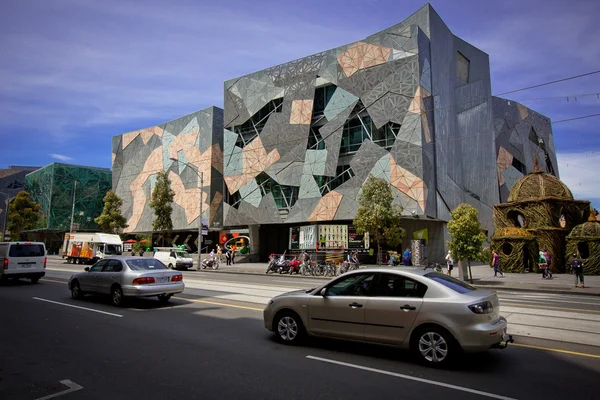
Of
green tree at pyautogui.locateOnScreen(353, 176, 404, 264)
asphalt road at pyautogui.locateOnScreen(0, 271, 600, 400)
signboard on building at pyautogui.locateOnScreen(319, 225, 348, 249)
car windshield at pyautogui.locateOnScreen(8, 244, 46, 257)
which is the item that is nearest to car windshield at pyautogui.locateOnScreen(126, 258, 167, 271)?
asphalt road at pyautogui.locateOnScreen(0, 271, 600, 400)

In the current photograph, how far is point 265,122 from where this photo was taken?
44.3 m

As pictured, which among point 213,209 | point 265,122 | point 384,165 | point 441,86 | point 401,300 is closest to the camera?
point 401,300

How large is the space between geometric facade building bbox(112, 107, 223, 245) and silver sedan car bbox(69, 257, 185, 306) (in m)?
33.0

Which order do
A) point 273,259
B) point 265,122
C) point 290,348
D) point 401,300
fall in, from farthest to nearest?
point 265,122
point 273,259
point 290,348
point 401,300

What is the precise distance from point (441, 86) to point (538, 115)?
3455 cm

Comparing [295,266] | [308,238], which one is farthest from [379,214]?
[308,238]

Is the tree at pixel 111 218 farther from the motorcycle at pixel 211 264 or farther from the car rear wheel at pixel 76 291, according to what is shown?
the car rear wheel at pixel 76 291

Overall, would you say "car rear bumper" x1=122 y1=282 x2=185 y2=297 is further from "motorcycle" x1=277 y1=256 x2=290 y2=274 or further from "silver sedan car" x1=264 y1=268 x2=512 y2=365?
"motorcycle" x1=277 y1=256 x2=290 y2=274

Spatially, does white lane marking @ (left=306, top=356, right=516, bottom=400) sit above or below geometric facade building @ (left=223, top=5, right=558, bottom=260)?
below

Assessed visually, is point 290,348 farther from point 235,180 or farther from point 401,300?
point 235,180

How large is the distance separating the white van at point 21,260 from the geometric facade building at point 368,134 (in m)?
24.5

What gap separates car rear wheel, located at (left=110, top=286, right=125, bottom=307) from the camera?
10.8 m

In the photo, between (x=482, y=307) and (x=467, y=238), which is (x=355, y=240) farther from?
(x=482, y=307)

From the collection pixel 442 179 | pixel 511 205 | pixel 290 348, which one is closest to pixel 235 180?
pixel 442 179
